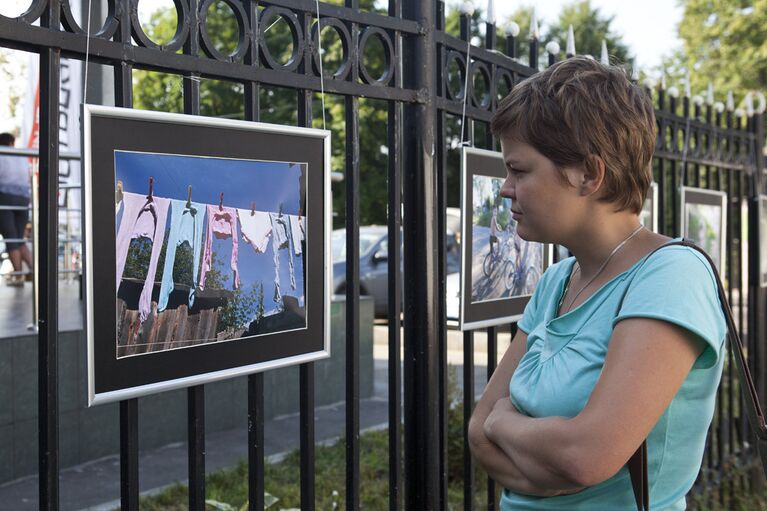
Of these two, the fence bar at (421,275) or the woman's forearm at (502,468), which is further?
the fence bar at (421,275)

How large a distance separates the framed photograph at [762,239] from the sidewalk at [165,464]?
2992 millimetres

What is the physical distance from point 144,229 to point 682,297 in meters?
1.14

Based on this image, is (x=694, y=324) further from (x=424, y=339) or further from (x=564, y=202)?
(x=424, y=339)

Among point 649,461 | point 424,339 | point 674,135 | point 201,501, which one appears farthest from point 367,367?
point 649,461

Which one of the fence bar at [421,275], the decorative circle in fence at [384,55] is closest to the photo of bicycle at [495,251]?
the fence bar at [421,275]

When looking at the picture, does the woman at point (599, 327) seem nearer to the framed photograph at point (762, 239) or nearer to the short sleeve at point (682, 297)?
the short sleeve at point (682, 297)

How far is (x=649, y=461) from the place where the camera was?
1538 millimetres

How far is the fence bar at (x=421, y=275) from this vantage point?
2.67m

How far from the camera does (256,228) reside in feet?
6.81

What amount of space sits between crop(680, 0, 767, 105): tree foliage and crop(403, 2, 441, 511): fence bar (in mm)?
17013

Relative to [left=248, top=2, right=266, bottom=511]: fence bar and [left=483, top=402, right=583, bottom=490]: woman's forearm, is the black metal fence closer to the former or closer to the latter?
[left=248, top=2, right=266, bottom=511]: fence bar

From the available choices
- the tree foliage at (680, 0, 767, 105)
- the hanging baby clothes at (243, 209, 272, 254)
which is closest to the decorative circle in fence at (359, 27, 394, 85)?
the hanging baby clothes at (243, 209, 272, 254)

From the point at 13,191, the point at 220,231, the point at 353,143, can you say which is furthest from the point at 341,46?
the point at 13,191

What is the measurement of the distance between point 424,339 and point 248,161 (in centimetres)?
97
